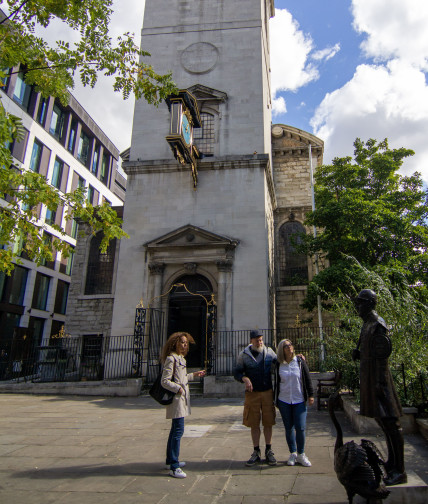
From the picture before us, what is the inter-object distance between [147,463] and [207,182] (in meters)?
13.7

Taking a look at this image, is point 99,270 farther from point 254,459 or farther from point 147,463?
→ point 254,459

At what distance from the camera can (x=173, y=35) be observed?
20438 mm

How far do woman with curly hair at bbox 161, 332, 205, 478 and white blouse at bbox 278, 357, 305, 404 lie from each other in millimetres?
1277

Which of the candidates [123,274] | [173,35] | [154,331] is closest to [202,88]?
[173,35]

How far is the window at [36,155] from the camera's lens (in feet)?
95.3

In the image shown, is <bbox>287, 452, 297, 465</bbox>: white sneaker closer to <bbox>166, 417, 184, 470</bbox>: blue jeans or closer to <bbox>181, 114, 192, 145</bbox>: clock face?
<bbox>166, 417, 184, 470</bbox>: blue jeans

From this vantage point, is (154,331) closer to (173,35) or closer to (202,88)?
(202,88)

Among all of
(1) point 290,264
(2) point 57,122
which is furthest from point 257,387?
(2) point 57,122

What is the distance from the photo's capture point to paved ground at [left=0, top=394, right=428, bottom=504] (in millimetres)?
4242

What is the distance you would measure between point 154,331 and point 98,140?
27938 millimetres

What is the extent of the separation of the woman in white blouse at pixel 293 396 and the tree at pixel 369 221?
8.93 metres

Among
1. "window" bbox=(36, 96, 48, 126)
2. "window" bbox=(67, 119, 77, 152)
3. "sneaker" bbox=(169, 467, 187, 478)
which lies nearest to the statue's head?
"sneaker" bbox=(169, 467, 187, 478)

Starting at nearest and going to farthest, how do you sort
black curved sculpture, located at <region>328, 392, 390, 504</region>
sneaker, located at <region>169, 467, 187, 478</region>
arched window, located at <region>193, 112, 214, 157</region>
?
black curved sculpture, located at <region>328, 392, 390, 504</region>
sneaker, located at <region>169, 467, 187, 478</region>
arched window, located at <region>193, 112, 214, 157</region>

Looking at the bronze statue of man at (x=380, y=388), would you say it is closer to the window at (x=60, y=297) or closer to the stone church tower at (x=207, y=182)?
the stone church tower at (x=207, y=182)
